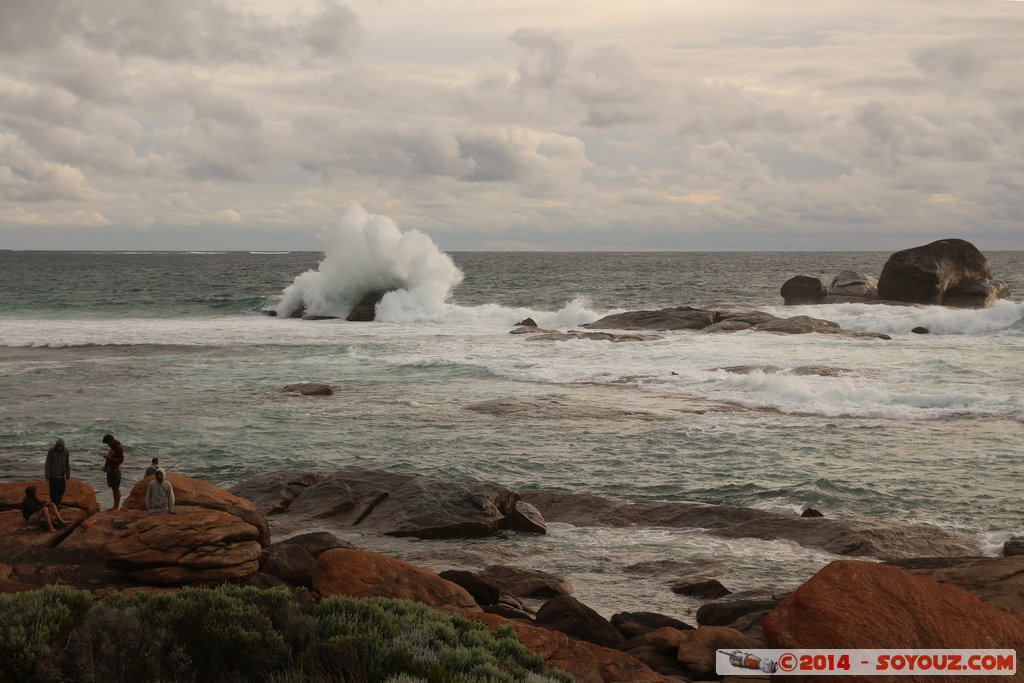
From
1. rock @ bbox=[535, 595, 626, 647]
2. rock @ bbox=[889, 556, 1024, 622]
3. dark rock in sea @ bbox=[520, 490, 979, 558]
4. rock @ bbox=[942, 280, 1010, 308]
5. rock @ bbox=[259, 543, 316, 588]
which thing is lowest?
dark rock in sea @ bbox=[520, 490, 979, 558]

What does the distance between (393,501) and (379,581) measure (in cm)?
505

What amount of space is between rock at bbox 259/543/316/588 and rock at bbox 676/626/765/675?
4.21 m

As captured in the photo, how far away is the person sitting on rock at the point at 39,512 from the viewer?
11508 millimetres

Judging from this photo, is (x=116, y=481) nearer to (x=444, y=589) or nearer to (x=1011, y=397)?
(x=444, y=589)

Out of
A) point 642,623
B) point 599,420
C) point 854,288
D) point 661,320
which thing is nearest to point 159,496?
point 642,623

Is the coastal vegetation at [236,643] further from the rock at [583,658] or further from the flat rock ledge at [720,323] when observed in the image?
the flat rock ledge at [720,323]

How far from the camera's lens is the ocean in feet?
45.9

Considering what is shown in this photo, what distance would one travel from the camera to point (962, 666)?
7.65 meters

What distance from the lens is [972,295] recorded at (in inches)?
2048

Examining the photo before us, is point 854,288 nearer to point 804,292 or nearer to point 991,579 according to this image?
point 804,292

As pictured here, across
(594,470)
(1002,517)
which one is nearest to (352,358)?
(594,470)

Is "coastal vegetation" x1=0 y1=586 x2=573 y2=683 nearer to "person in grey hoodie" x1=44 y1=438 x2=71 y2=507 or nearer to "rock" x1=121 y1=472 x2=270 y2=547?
"rock" x1=121 y1=472 x2=270 y2=547

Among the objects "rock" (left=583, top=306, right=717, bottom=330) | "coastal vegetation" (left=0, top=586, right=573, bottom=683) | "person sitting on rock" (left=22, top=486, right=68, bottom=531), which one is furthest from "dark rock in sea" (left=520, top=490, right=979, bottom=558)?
"rock" (left=583, top=306, right=717, bottom=330)

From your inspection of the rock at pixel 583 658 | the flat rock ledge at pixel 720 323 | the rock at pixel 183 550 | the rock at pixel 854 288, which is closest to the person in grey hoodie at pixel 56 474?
the rock at pixel 183 550
